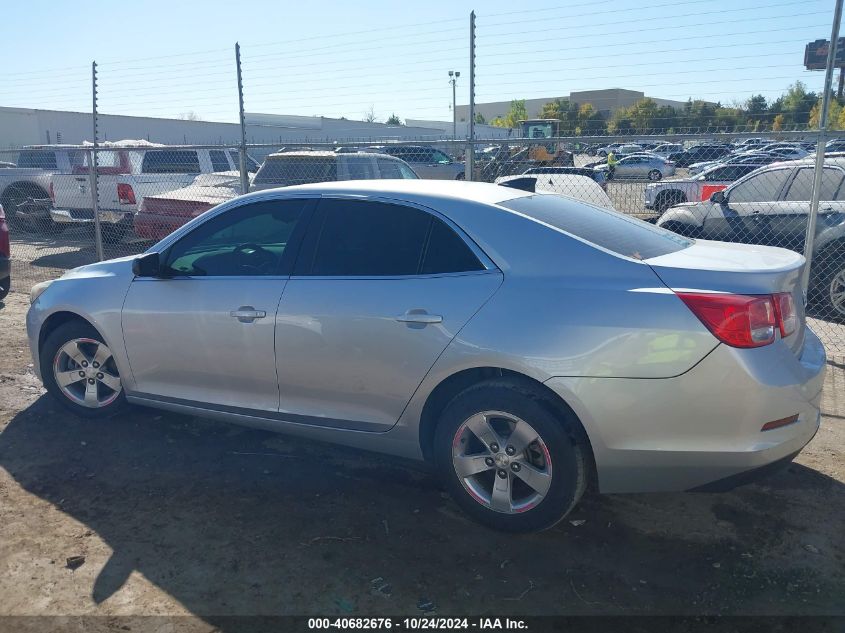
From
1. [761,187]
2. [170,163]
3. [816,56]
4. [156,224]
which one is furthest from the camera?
[170,163]

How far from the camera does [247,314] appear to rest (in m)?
4.00

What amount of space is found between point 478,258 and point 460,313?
11.8 inches

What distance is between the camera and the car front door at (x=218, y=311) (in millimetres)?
4023

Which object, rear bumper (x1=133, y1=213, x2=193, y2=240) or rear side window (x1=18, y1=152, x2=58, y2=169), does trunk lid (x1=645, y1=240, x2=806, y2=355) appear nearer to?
rear bumper (x1=133, y1=213, x2=193, y2=240)

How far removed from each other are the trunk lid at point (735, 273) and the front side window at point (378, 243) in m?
0.90

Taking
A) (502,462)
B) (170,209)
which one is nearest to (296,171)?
(170,209)

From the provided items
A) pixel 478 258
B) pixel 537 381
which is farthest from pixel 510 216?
pixel 537 381

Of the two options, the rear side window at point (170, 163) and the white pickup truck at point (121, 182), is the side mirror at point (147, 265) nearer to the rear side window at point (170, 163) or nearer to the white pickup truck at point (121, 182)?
the white pickup truck at point (121, 182)

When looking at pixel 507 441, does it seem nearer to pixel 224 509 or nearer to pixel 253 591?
pixel 253 591

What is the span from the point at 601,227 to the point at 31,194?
1409cm

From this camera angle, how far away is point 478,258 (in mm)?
3484

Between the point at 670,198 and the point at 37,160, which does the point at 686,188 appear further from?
the point at 37,160

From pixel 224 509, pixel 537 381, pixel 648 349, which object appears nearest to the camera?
pixel 648 349

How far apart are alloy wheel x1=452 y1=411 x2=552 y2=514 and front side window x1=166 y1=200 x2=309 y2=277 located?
57.6 inches
